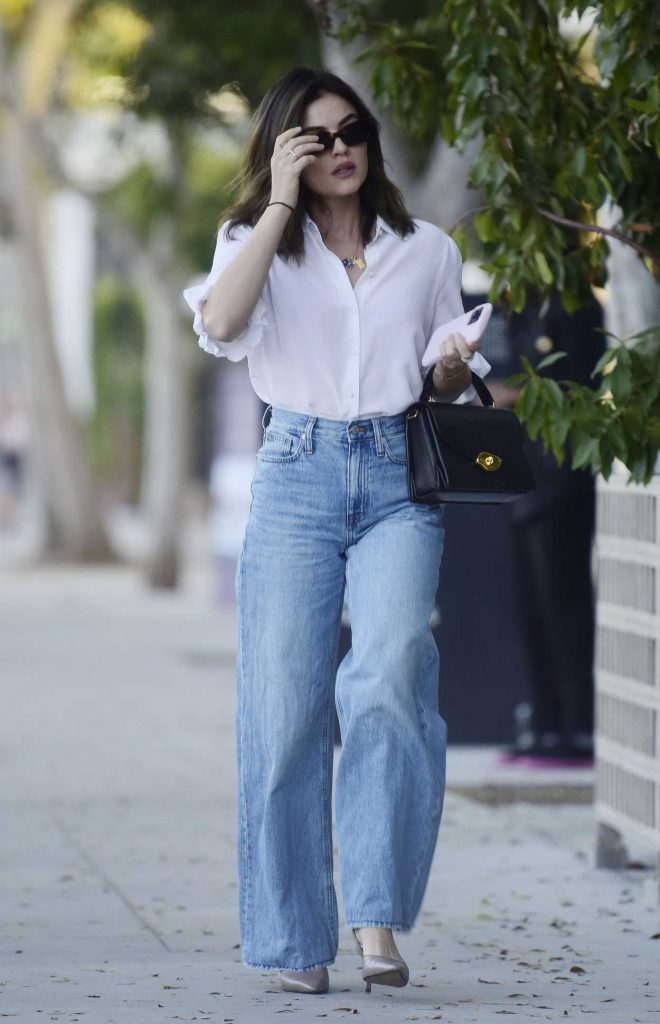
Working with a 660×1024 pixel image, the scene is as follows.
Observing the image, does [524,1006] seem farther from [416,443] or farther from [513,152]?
[513,152]

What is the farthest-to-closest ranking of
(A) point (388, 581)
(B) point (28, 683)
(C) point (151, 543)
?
(C) point (151, 543) → (B) point (28, 683) → (A) point (388, 581)

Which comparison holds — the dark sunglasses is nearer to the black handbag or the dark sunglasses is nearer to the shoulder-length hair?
the shoulder-length hair

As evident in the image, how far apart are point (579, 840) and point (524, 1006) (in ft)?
8.31

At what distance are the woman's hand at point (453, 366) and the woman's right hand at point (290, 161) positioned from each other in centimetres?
43

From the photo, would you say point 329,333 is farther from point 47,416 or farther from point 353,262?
point 47,416

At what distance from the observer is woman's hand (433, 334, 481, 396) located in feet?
14.4

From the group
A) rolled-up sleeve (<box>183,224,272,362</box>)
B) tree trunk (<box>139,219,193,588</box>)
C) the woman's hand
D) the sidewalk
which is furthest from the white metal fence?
tree trunk (<box>139,219,193,588</box>)

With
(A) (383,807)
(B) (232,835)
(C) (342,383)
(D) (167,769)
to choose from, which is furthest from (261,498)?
(D) (167,769)

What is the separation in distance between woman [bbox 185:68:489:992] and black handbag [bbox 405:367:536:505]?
0.17 feet

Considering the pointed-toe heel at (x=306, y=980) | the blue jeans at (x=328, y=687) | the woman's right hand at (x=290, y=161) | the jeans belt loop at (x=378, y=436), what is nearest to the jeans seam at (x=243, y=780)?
the blue jeans at (x=328, y=687)

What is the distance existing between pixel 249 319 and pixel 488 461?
Result: 0.58m

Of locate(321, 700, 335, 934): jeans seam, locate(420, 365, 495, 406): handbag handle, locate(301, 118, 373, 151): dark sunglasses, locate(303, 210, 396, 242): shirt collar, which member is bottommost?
locate(321, 700, 335, 934): jeans seam

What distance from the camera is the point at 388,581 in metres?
4.43

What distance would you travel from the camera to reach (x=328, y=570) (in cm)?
453
